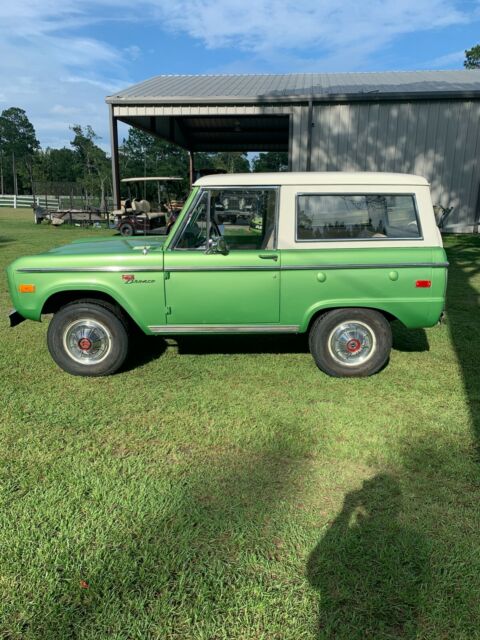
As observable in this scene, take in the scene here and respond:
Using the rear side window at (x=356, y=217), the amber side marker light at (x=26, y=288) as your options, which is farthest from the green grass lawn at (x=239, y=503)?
the rear side window at (x=356, y=217)

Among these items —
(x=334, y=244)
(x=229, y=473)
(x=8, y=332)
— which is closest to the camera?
(x=229, y=473)

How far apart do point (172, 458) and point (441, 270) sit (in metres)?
2.79

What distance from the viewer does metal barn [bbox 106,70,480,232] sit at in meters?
14.5

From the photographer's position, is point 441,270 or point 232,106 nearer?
point 441,270

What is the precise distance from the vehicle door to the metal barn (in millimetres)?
11766

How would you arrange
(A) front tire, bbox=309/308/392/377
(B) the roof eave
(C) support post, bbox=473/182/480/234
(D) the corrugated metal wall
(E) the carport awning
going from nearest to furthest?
(A) front tire, bbox=309/308/392/377
(B) the roof eave
(D) the corrugated metal wall
(C) support post, bbox=473/182/480/234
(E) the carport awning

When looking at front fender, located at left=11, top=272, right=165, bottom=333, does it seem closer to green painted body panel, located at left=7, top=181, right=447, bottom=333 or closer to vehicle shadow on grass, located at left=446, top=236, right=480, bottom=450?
green painted body panel, located at left=7, top=181, right=447, bottom=333

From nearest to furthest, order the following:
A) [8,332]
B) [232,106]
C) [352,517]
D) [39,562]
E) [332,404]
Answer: [39,562] < [352,517] < [332,404] < [8,332] < [232,106]

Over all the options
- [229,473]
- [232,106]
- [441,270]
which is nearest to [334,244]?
[441,270]

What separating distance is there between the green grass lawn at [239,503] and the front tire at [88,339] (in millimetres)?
189

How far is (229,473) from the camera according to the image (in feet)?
9.73

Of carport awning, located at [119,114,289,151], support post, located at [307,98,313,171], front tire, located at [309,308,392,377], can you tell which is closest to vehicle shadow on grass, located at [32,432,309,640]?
front tire, located at [309,308,392,377]

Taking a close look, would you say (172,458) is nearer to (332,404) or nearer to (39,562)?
(39,562)

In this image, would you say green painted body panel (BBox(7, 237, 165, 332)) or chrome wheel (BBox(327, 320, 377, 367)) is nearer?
green painted body panel (BBox(7, 237, 165, 332))
